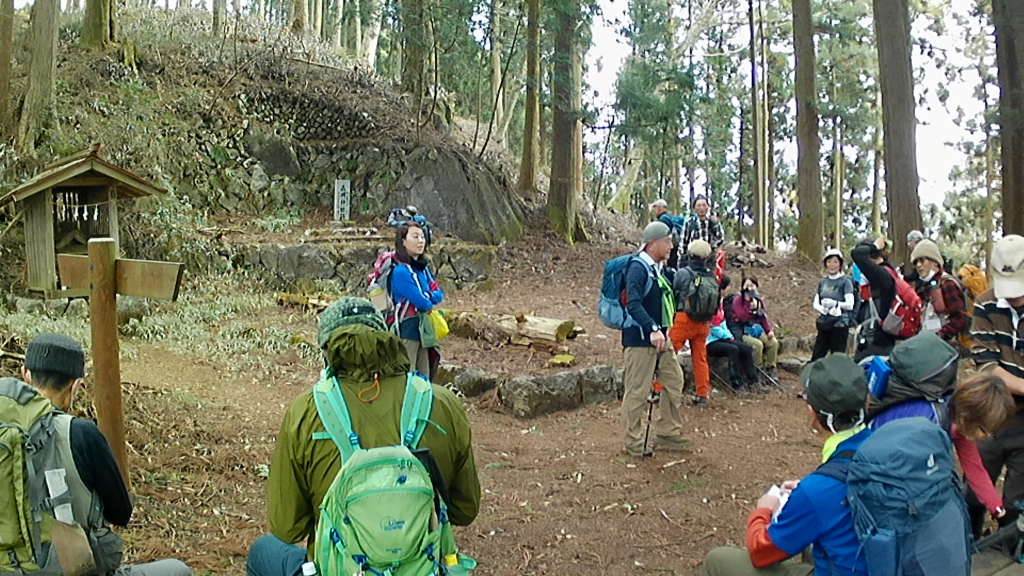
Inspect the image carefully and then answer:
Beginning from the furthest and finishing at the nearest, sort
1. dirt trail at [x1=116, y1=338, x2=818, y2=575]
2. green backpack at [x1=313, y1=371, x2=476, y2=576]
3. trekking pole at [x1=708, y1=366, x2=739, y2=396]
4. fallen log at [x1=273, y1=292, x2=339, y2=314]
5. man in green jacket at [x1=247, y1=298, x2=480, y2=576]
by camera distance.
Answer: fallen log at [x1=273, y1=292, x2=339, y2=314], trekking pole at [x1=708, y1=366, x2=739, y2=396], dirt trail at [x1=116, y1=338, x2=818, y2=575], man in green jacket at [x1=247, y1=298, x2=480, y2=576], green backpack at [x1=313, y1=371, x2=476, y2=576]

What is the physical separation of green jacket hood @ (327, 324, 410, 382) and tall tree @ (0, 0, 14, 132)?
11.5 m

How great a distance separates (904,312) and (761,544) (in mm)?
4931

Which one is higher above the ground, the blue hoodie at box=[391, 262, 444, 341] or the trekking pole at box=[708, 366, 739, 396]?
the blue hoodie at box=[391, 262, 444, 341]

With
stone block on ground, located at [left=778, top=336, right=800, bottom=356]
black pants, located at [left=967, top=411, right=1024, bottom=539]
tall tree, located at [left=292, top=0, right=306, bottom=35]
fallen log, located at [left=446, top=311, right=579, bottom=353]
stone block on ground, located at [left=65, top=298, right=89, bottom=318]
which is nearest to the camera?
black pants, located at [left=967, top=411, right=1024, bottom=539]

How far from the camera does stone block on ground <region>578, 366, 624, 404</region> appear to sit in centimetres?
862

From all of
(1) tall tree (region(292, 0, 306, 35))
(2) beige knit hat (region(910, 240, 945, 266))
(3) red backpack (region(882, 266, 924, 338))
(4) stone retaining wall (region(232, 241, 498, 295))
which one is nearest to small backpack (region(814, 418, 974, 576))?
(3) red backpack (region(882, 266, 924, 338))

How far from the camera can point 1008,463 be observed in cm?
438

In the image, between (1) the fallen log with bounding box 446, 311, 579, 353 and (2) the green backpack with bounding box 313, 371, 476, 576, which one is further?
(1) the fallen log with bounding box 446, 311, 579, 353

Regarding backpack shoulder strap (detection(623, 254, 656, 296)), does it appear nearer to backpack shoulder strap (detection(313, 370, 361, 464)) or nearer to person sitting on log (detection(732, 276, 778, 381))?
person sitting on log (detection(732, 276, 778, 381))

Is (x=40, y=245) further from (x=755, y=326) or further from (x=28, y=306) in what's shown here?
(x=755, y=326)

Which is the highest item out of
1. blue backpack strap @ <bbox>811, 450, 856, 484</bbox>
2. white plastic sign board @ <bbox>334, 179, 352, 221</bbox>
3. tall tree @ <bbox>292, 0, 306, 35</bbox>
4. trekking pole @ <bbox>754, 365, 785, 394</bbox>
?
tall tree @ <bbox>292, 0, 306, 35</bbox>

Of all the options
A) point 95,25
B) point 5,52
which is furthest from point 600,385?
point 95,25

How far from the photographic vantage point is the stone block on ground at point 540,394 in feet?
26.9

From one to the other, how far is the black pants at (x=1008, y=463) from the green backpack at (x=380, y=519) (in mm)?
3371
